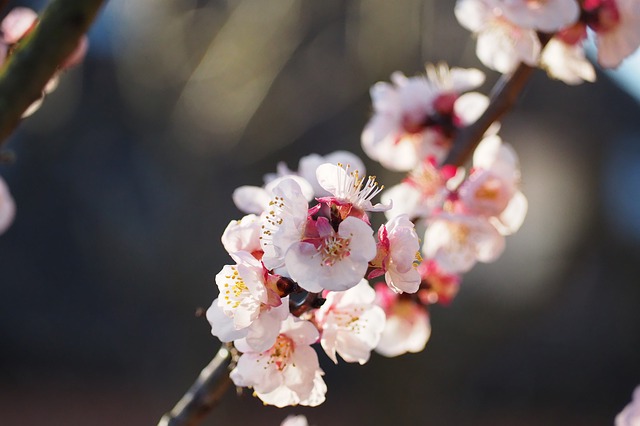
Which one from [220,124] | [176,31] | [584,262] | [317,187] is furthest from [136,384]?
[317,187]

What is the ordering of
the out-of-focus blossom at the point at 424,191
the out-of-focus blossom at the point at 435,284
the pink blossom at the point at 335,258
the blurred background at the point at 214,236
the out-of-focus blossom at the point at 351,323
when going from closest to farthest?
the pink blossom at the point at 335,258, the out-of-focus blossom at the point at 351,323, the out-of-focus blossom at the point at 424,191, the out-of-focus blossom at the point at 435,284, the blurred background at the point at 214,236

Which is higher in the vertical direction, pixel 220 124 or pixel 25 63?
pixel 25 63

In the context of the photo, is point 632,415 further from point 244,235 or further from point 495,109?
point 244,235

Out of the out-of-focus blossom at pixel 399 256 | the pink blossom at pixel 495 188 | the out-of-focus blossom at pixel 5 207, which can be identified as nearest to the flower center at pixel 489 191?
the pink blossom at pixel 495 188

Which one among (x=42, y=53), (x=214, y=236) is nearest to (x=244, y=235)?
(x=42, y=53)

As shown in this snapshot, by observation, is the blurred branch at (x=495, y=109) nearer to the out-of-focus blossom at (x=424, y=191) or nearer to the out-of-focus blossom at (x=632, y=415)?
the out-of-focus blossom at (x=424, y=191)

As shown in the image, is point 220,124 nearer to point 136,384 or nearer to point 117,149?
point 117,149
